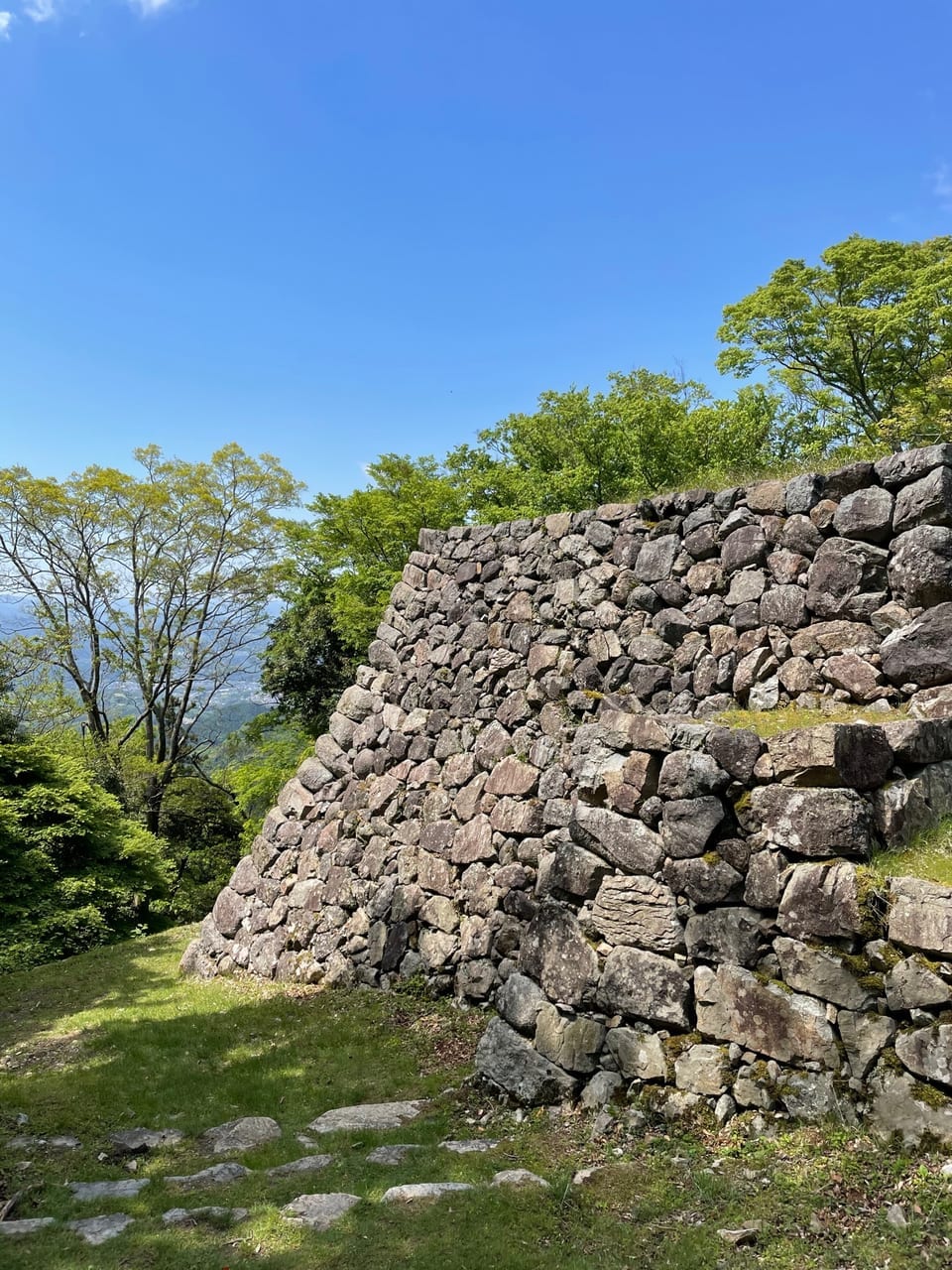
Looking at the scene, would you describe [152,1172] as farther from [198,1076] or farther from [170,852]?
[170,852]

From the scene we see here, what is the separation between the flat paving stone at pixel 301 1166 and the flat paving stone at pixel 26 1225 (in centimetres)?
124

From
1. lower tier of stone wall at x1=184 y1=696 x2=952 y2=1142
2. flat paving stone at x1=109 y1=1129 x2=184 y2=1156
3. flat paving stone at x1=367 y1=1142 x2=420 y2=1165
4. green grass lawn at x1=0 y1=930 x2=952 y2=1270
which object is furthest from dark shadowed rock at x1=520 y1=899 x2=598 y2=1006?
flat paving stone at x1=109 y1=1129 x2=184 y2=1156

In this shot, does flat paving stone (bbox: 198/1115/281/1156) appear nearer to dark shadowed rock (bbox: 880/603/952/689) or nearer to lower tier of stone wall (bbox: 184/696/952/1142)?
lower tier of stone wall (bbox: 184/696/952/1142)

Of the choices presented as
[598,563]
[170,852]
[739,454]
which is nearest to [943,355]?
[739,454]

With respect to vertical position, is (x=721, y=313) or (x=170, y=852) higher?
(x=721, y=313)

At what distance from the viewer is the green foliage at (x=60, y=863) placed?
12445 millimetres

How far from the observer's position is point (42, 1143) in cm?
545

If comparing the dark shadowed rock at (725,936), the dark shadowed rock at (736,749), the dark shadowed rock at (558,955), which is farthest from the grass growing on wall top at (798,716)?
the dark shadowed rock at (558,955)

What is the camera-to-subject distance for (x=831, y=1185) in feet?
12.5

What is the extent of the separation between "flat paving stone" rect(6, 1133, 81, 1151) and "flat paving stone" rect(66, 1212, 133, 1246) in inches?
52.0

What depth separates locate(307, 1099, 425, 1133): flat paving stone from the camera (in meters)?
5.62

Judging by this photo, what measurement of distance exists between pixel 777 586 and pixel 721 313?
17.4 meters

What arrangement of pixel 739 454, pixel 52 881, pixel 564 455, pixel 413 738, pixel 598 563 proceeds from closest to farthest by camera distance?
pixel 598 563 < pixel 413 738 < pixel 52 881 < pixel 739 454 < pixel 564 455

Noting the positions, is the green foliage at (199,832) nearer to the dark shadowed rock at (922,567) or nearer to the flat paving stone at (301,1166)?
the flat paving stone at (301,1166)
